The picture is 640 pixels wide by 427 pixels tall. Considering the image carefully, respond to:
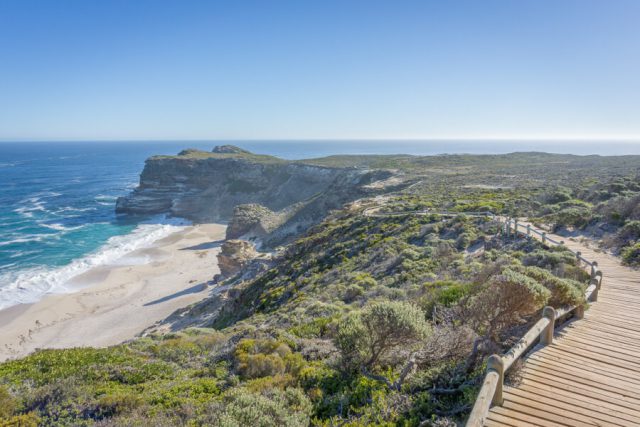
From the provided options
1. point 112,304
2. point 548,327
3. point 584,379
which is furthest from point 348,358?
point 112,304

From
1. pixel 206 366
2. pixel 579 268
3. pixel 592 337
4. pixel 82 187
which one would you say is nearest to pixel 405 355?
pixel 592 337

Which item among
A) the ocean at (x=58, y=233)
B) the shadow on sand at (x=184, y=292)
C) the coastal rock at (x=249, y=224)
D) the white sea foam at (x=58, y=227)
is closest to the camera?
the shadow on sand at (x=184, y=292)

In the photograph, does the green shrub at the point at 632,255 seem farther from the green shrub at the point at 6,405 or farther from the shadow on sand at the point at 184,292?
the shadow on sand at the point at 184,292

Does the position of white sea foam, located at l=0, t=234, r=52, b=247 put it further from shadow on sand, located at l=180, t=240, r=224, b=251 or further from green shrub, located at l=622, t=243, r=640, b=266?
green shrub, located at l=622, t=243, r=640, b=266

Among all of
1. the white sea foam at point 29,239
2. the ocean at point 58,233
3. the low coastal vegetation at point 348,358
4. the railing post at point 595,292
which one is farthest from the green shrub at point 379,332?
the white sea foam at point 29,239

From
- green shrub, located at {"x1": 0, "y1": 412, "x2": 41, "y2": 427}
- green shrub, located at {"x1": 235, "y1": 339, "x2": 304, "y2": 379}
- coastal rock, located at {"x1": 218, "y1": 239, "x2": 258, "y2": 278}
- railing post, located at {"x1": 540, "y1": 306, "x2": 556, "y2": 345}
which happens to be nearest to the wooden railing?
railing post, located at {"x1": 540, "y1": 306, "x2": 556, "y2": 345}

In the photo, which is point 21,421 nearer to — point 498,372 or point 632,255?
point 498,372
